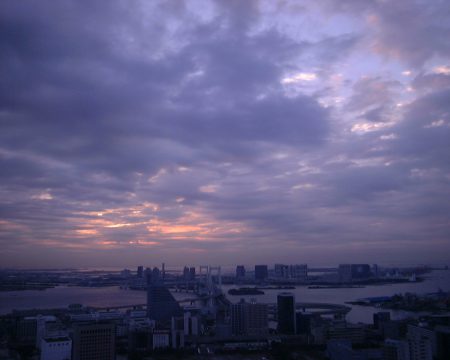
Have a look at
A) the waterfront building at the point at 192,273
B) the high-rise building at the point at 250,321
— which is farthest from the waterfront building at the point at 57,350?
the waterfront building at the point at 192,273

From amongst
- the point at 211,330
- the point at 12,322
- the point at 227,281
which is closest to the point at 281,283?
the point at 227,281

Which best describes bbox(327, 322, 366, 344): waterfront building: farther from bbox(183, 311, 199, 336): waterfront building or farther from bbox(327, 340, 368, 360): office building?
bbox(183, 311, 199, 336): waterfront building

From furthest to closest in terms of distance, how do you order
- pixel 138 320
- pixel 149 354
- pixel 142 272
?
pixel 142 272, pixel 138 320, pixel 149 354

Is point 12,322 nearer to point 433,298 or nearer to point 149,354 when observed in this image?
point 149,354

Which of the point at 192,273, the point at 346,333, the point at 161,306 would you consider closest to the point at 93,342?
the point at 346,333

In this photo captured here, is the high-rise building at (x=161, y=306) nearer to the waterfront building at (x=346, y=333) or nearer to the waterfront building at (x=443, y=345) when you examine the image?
the waterfront building at (x=346, y=333)

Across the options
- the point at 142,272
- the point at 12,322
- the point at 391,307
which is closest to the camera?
the point at 12,322

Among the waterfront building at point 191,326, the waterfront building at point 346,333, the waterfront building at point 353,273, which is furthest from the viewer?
the waterfront building at point 353,273
